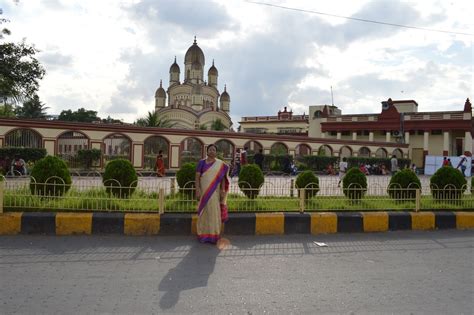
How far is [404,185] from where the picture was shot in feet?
27.8

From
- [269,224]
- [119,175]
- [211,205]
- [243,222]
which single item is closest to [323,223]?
[269,224]

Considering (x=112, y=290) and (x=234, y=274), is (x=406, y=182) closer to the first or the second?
(x=234, y=274)

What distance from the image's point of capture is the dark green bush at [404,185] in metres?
8.22

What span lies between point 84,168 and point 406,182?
17.6 meters

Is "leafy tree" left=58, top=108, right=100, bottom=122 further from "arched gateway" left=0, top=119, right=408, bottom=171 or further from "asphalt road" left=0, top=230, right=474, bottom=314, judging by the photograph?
"asphalt road" left=0, top=230, right=474, bottom=314

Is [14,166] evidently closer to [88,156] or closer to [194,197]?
[88,156]

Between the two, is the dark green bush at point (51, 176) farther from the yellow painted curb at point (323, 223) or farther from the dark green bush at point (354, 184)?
the dark green bush at point (354, 184)

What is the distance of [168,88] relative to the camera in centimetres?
6222

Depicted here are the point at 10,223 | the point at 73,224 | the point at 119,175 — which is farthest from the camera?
the point at 119,175

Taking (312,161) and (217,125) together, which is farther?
(217,125)

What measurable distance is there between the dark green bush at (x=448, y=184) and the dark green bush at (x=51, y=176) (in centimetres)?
702

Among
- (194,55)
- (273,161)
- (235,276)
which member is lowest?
(235,276)

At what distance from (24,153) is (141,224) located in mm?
16135

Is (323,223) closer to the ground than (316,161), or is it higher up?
closer to the ground
